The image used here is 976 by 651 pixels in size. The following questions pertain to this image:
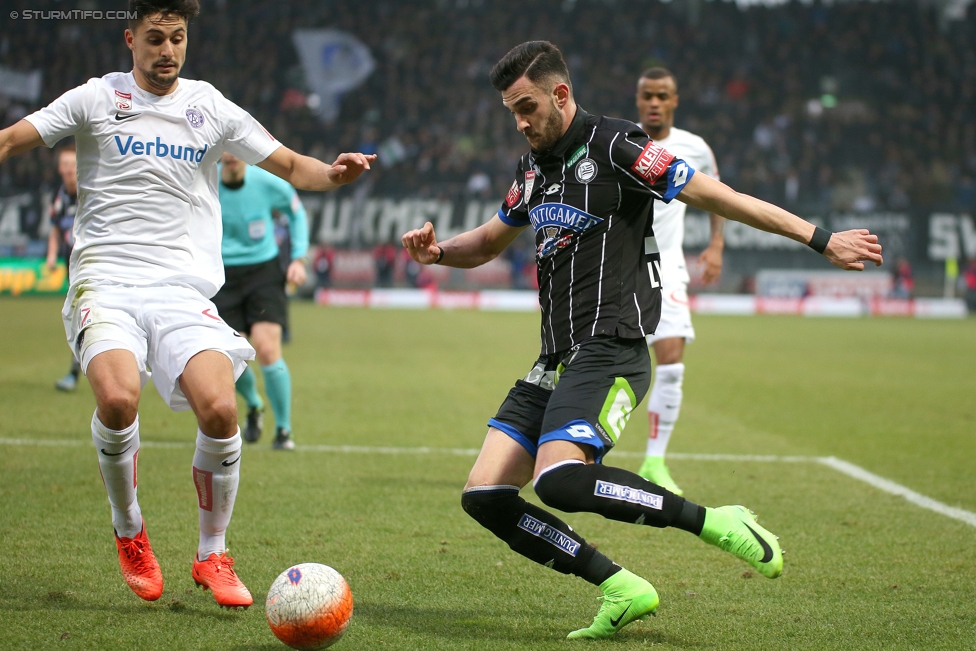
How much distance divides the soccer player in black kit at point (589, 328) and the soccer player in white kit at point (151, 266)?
82cm

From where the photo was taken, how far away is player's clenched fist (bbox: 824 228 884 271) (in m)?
3.74

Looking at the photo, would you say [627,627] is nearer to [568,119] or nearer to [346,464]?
[568,119]

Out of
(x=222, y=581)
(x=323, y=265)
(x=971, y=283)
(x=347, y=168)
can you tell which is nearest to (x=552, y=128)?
(x=347, y=168)

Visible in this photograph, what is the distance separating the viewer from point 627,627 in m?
3.86

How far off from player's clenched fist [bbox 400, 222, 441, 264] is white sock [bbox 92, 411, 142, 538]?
128cm

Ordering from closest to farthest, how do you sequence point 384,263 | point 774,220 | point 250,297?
point 774,220, point 250,297, point 384,263

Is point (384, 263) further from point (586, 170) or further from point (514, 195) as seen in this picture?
point (586, 170)

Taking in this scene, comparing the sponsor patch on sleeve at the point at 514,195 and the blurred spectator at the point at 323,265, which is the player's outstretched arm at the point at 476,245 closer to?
the sponsor patch on sleeve at the point at 514,195

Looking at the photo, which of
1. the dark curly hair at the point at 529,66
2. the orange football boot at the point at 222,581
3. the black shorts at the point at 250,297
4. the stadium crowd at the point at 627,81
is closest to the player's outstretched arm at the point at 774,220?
the dark curly hair at the point at 529,66

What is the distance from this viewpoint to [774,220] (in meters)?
3.71

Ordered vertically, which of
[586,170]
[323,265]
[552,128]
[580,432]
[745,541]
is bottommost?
[323,265]

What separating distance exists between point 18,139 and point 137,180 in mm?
468

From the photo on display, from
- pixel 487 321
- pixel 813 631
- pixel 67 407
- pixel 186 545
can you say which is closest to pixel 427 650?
pixel 813 631

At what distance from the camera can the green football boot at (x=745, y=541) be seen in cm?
361
